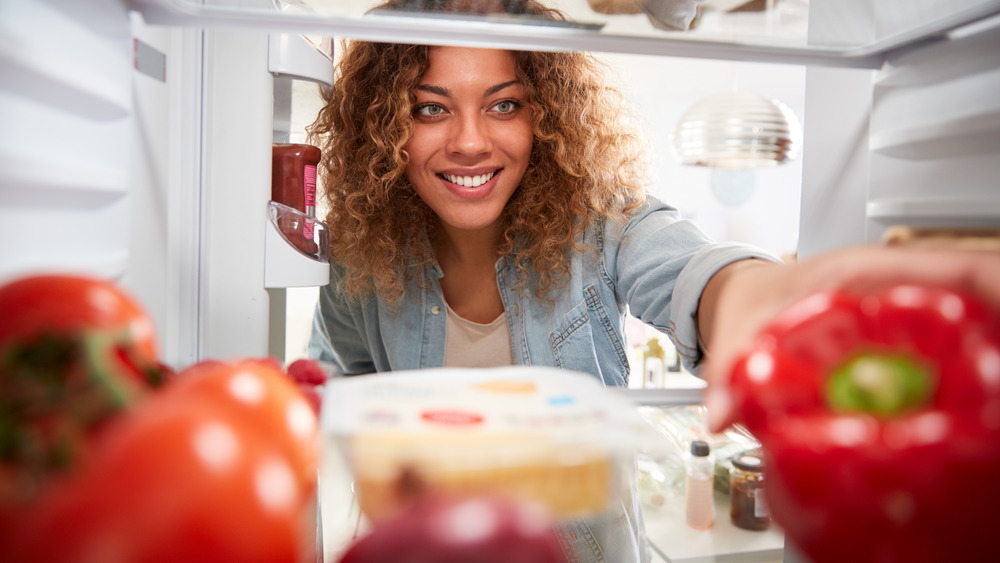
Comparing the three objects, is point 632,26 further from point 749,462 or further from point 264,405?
point 749,462

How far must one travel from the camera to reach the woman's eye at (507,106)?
1301 mm

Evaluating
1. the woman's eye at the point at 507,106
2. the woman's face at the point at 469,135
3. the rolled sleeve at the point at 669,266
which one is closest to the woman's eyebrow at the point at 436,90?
the woman's face at the point at 469,135

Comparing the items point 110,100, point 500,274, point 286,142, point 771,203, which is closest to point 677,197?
point 771,203

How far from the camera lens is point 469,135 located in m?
1.23

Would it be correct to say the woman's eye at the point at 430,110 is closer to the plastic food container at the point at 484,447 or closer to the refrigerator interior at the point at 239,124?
the refrigerator interior at the point at 239,124

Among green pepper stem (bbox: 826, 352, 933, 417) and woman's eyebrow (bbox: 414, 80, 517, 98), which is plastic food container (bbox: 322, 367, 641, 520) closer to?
green pepper stem (bbox: 826, 352, 933, 417)

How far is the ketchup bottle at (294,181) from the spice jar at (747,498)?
1.01 meters

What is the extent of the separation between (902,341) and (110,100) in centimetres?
65

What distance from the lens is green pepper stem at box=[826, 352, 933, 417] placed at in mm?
379

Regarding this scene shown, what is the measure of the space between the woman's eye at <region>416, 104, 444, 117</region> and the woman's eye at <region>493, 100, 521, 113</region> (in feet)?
0.36

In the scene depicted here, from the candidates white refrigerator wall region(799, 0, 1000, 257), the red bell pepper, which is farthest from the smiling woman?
the red bell pepper

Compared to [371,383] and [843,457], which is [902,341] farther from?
[371,383]

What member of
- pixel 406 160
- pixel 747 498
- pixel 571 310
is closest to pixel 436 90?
pixel 406 160

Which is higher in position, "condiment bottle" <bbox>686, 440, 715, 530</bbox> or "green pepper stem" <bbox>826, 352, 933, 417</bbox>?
"green pepper stem" <bbox>826, 352, 933, 417</bbox>
